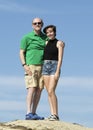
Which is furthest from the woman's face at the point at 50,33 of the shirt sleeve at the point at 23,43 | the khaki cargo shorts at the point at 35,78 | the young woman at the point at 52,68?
the khaki cargo shorts at the point at 35,78

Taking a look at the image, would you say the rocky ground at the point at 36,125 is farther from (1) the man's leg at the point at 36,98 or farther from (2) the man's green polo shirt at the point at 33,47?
(2) the man's green polo shirt at the point at 33,47

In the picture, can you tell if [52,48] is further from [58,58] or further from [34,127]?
[34,127]

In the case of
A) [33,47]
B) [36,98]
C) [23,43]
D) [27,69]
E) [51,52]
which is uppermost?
[23,43]

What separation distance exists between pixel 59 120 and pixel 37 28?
9.34ft

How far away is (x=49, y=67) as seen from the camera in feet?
53.4

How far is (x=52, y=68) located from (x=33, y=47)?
854mm

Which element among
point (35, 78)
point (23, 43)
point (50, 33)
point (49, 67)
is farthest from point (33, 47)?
point (35, 78)

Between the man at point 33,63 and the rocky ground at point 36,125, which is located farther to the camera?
the man at point 33,63

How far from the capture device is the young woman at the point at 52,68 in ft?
53.4

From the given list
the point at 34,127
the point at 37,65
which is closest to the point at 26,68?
the point at 37,65

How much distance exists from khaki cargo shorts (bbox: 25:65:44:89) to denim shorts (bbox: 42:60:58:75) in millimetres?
176

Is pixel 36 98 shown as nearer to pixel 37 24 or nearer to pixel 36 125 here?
pixel 36 125

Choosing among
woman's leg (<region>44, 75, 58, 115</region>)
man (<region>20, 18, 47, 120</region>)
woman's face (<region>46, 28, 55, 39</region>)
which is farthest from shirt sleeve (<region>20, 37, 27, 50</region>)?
woman's leg (<region>44, 75, 58, 115</region>)

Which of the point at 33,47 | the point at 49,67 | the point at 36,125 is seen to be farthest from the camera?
the point at 33,47
